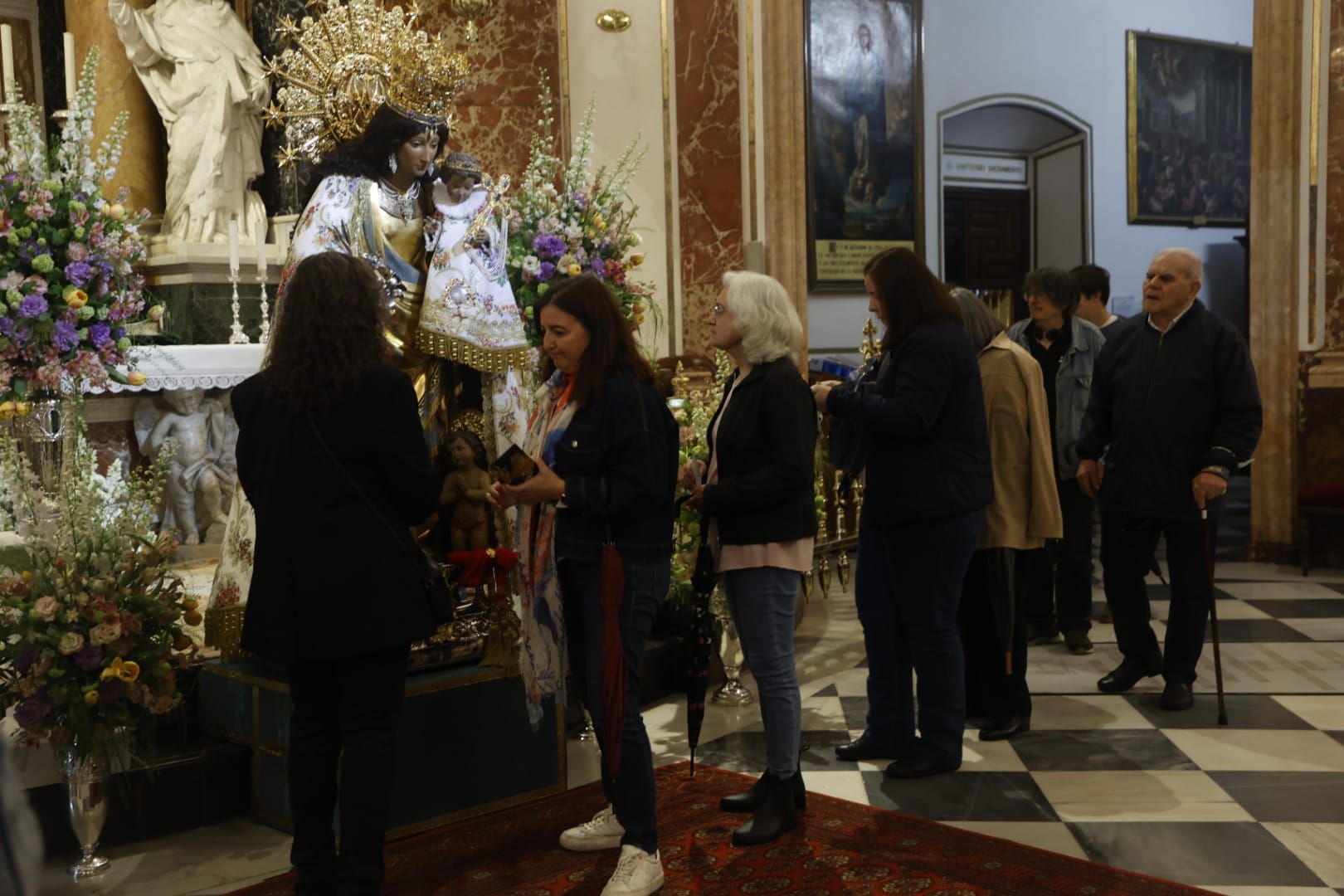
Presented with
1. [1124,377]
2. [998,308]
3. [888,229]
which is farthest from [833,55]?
[1124,377]

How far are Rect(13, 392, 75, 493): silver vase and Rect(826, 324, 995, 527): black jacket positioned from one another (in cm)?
302

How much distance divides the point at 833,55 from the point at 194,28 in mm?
6038

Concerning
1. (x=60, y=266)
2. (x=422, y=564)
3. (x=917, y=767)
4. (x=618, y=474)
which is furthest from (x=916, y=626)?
(x=60, y=266)

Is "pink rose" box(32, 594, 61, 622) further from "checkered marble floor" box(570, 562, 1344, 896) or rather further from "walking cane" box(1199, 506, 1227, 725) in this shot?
"walking cane" box(1199, 506, 1227, 725)

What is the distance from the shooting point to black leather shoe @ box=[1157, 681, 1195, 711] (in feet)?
17.1

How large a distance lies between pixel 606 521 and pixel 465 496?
3.90 feet

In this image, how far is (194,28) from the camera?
24.2 feet

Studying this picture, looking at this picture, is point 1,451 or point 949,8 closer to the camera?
point 1,451

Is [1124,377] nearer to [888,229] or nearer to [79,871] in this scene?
[79,871]

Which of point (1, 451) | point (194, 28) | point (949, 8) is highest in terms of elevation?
point (949, 8)

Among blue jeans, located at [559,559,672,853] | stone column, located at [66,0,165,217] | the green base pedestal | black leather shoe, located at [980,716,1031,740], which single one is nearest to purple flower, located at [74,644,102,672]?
the green base pedestal

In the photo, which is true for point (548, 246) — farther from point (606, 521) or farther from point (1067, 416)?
point (606, 521)

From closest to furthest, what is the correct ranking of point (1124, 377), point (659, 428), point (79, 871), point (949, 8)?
1. point (659, 428)
2. point (79, 871)
3. point (1124, 377)
4. point (949, 8)

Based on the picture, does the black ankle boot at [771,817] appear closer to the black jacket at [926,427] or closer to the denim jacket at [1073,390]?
the black jacket at [926,427]
